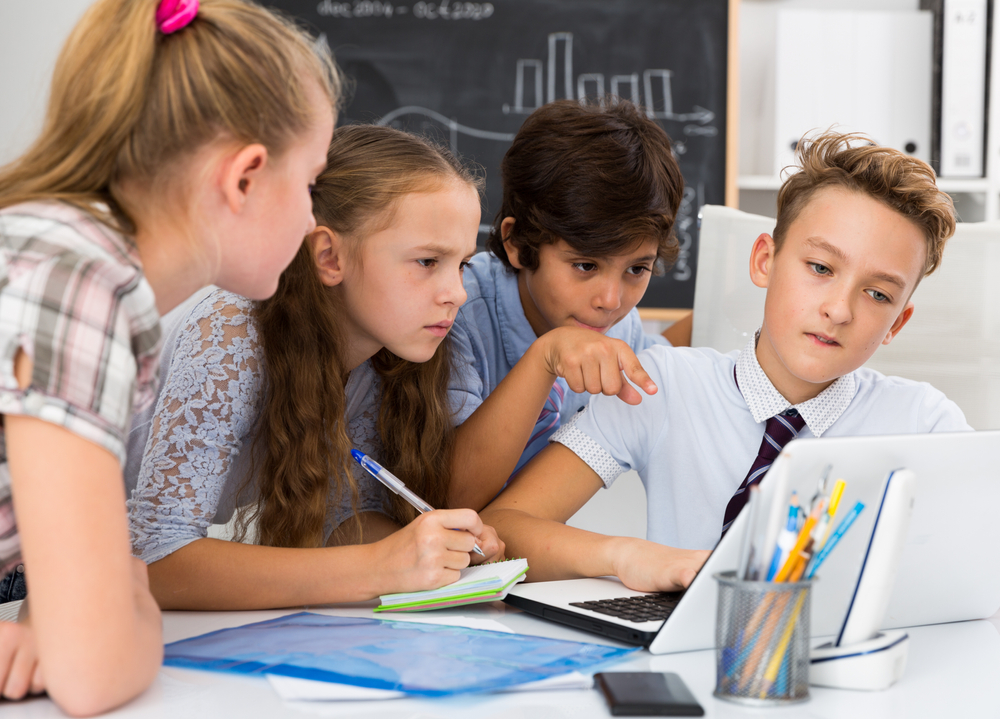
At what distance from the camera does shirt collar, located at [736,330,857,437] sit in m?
1.14

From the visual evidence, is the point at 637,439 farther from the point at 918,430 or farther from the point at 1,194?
the point at 1,194

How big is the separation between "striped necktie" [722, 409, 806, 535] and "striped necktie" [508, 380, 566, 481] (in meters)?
0.34

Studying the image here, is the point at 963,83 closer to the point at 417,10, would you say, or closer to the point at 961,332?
the point at 961,332

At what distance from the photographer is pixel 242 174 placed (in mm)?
711

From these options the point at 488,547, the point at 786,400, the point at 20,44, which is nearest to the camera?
the point at 488,547

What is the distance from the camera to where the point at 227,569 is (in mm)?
853

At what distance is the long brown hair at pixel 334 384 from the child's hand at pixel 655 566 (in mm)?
341

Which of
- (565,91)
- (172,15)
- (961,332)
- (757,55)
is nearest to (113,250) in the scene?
(172,15)

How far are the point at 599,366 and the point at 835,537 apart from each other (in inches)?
17.9

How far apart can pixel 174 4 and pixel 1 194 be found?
19cm

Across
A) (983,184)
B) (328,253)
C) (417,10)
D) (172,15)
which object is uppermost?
(417,10)

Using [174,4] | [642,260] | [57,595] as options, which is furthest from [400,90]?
[57,595]

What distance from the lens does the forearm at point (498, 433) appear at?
1.15 m

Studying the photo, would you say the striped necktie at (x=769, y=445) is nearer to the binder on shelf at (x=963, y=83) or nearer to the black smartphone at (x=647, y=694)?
the black smartphone at (x=647, y=694)
